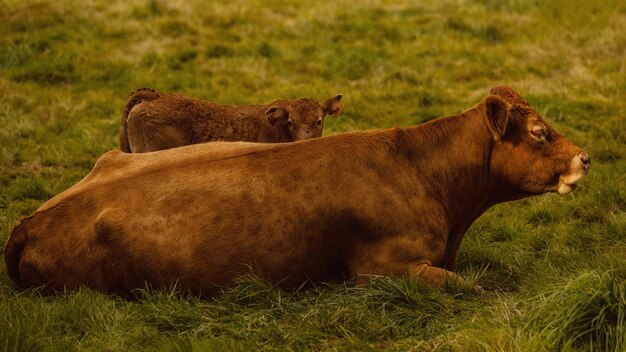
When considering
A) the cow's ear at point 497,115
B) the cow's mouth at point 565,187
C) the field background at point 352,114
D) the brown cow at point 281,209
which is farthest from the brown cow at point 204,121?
the cow's mouth at point 565,187

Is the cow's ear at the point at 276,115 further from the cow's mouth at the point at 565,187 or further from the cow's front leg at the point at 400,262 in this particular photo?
the cow's mouth at the point at 565,187

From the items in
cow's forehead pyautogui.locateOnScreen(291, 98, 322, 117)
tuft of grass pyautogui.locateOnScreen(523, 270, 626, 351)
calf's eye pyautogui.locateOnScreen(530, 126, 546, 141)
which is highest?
calf's eye pyautogui.locateOnScreen(530, 126, 546, 141)

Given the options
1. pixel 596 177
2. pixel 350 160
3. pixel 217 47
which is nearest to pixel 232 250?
pixel 350 160

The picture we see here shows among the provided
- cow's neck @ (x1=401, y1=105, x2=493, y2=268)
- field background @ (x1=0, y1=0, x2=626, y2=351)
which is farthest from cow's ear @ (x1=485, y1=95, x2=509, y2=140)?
field background @ (x1=0, y1=0, x2=626, y2=351)

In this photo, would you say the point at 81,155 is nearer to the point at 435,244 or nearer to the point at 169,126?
the point at 169,126

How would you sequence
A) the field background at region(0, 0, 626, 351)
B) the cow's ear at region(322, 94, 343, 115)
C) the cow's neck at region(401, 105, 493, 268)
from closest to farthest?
the field background at region(0, 0, 626, 351) → the cow's neck at region(401, 105, 493, 268) → the cow's ear at region(322, 94, 343, 115)

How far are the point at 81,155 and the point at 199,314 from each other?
214 inches

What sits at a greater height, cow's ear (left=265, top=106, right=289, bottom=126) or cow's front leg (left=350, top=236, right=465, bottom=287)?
cow's ear (left=265, top=106, right=289, bottom=126)

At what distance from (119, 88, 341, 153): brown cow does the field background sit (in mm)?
1201

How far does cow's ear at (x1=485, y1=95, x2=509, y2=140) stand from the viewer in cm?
675

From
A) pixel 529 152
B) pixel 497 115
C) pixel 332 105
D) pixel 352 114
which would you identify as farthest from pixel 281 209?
pixel 352 114

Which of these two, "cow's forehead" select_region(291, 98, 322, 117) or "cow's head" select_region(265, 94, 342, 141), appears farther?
"cow's forehead" select_region(291, 98, 322, 117)

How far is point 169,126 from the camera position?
9008 millimetres

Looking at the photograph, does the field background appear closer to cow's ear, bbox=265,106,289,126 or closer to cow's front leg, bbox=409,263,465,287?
cow's front leg, bbox=409,263,465,287
